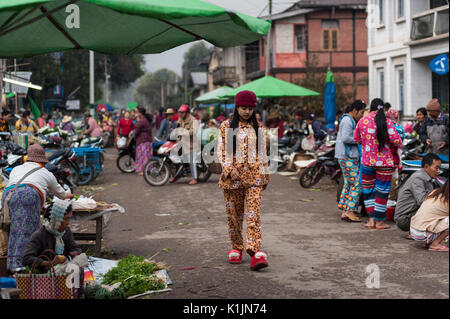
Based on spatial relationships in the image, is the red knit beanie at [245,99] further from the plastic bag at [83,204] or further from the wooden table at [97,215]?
the plastic bag at [83,204]

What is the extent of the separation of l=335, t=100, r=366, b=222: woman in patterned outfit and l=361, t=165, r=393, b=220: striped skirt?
343 mm

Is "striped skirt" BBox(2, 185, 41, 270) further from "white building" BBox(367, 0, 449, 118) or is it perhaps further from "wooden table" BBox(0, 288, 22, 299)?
"white building" BBox(367, 0, 449, 118)

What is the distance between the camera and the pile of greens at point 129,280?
5.84 m

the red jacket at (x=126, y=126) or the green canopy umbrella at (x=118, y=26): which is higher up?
the green canopy umbrella at (x=118, y=26)

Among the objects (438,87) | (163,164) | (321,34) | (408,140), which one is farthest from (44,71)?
(408,140)

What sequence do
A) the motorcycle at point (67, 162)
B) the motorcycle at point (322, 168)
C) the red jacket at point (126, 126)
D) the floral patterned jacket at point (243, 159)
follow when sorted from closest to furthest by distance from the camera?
the floral patterned jacket at point (243, 159)
the motorcycle at point (322, 168)
the motorcycle at point (67, 162)
the red jacket at point (126, 126)

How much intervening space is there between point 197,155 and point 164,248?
25.8 ft

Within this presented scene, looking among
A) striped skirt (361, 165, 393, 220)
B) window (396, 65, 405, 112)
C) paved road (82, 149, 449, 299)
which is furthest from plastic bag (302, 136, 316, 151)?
window (396, 65, 405, 112)

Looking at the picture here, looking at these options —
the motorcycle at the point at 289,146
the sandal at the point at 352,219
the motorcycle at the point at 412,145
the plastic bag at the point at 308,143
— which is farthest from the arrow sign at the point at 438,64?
the sandal at the point at 352,219

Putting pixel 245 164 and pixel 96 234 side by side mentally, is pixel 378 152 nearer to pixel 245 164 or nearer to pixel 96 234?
pixel 245 164

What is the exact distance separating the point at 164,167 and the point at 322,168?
403 centimetres

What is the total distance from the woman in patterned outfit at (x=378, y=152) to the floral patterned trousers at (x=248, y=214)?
9.64ft

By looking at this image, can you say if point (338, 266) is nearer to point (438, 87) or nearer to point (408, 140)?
point (408, 140)

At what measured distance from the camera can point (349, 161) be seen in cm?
1035
